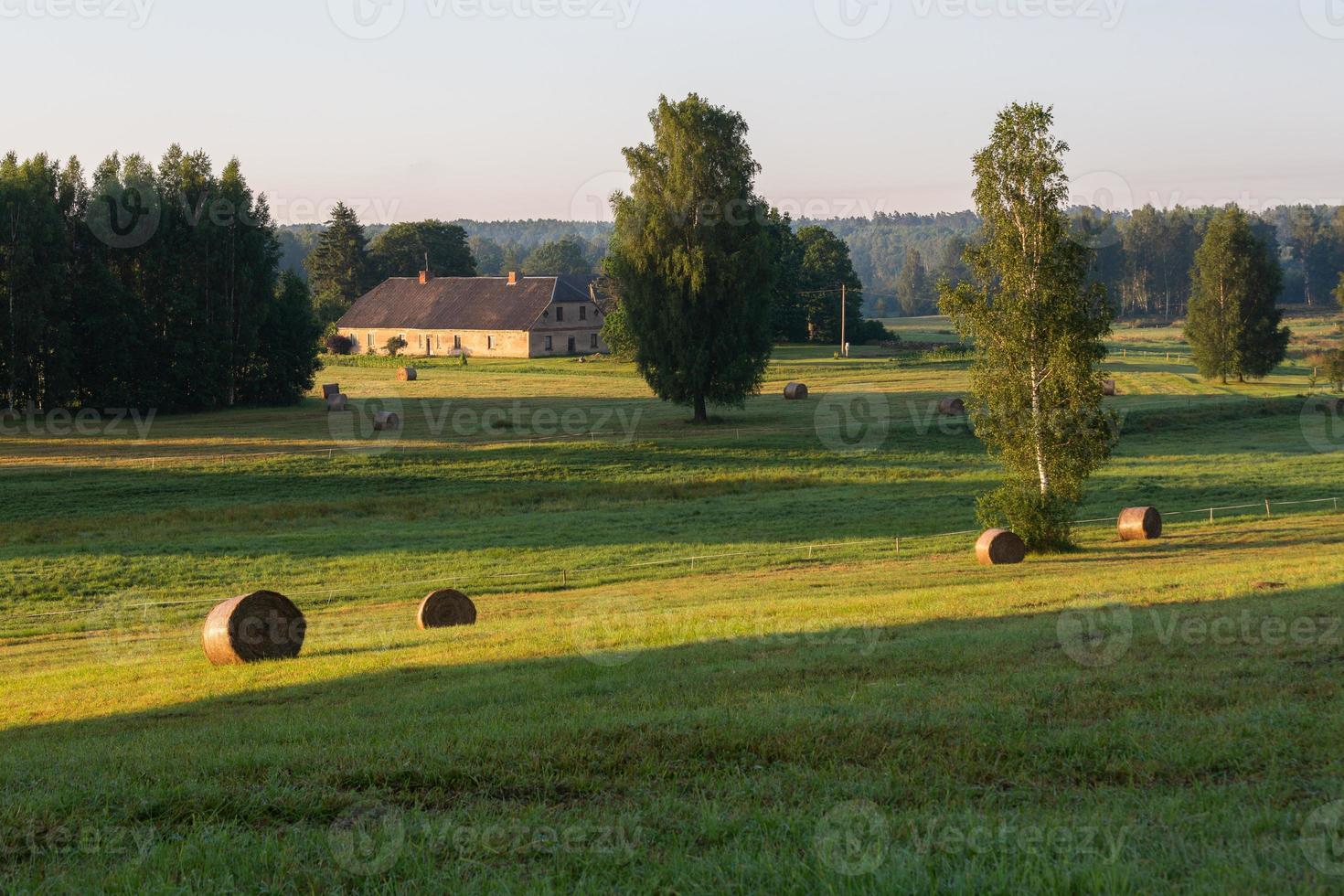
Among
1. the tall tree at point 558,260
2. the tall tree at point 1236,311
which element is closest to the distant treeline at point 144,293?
the tall tree at point 1236,311

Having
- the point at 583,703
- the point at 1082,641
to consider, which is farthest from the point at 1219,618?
the point at 583,703

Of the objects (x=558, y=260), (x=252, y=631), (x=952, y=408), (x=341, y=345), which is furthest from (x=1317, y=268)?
(x=252, y=631)

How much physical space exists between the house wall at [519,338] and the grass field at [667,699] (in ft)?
209

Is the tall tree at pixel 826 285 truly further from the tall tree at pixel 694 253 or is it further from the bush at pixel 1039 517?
the bush at pixel 1039 517

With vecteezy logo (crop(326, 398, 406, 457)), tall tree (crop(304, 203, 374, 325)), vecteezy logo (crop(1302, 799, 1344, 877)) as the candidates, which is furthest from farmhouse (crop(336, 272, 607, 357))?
vecteezy logo (crop(1302, 799, 1344, 877))

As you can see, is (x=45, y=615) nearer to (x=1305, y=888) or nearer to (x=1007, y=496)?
(x=1007, y=496)

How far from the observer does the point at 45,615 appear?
81.3ft

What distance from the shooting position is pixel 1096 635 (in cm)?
1354

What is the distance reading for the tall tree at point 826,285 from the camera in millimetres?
109125

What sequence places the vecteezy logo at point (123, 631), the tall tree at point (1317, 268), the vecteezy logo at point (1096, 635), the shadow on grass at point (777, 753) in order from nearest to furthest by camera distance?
the shadow on grass at point (777, 753) → the vecteezy logo at point (1096, 635) → the vecteezy logo at point (123, 631) → the tall tree at point (1317, 268)

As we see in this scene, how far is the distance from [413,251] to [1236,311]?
3246 inches

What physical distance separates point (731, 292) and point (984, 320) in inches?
1027

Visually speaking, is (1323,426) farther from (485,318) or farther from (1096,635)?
(485,318)

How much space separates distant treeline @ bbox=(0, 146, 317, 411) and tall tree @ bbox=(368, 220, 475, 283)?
6203cm
